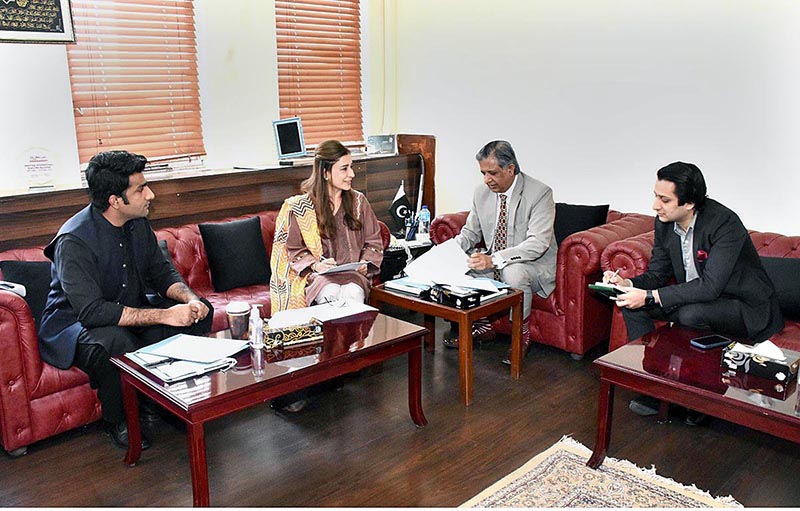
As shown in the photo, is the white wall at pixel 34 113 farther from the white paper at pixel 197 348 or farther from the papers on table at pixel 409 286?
the papers on table at pixel 409 286

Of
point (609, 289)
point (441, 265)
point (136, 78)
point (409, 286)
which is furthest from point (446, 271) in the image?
point (136, 78)

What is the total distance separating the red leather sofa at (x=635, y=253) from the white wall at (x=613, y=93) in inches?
8.1

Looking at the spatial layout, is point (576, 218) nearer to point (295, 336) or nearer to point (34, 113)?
point (295, 336)

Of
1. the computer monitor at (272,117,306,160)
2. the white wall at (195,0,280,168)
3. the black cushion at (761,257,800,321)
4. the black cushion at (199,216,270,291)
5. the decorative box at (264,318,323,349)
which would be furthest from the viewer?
the computer monitor at (272,117,306,160)

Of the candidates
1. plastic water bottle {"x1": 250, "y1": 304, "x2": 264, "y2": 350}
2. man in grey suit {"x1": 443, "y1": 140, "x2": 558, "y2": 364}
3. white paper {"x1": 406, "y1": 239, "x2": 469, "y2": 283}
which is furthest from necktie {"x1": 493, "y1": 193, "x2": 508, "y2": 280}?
plastic water bottle {"x1": 250, "y1": 304, "x2": 264, "y2": 350}

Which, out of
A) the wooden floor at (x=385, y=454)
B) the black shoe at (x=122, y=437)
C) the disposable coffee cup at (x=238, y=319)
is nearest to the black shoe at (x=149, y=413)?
the wooden floor at (x=385, y=454)

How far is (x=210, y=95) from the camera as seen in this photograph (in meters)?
4.38

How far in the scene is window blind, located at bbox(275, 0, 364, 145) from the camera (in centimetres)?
479

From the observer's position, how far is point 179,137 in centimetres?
426

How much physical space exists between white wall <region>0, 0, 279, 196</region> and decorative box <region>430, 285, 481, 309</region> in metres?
1.97

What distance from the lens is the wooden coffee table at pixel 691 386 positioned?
7.07 ft

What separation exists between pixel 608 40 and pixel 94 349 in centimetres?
335

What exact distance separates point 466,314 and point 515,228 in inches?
36.6

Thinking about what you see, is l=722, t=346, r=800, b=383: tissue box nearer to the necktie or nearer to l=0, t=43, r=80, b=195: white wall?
the necktie
